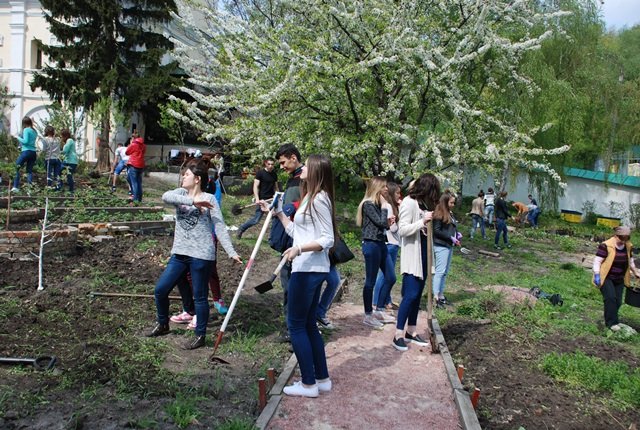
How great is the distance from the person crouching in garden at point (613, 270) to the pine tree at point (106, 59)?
16.0m

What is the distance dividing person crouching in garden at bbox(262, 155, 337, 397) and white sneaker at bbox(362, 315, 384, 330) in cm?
246

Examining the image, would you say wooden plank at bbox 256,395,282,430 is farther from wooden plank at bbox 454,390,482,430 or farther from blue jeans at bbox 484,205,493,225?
blue jeans at bbox 484,205,493,225

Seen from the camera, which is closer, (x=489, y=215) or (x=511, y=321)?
(x=511, y=321)

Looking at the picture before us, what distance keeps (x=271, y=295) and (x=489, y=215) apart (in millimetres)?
15717

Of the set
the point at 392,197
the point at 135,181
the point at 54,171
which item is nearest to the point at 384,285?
the point at 392,197

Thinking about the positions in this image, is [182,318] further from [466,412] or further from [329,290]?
[466,412]

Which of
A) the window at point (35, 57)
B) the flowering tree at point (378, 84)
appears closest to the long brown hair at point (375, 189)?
the flowering tree at point (378, 84)

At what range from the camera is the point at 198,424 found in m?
3.79

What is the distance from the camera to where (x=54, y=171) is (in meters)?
13.9

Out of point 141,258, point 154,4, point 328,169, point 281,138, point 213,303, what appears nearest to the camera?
point 328,169

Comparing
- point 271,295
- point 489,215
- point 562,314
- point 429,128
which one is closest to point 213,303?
point 271,295

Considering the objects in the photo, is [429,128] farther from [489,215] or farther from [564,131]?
[564,131]

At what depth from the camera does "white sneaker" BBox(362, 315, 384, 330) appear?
694 cm

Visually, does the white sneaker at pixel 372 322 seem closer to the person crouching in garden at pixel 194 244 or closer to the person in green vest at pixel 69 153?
the person crouching in garden at pixel 194 244
